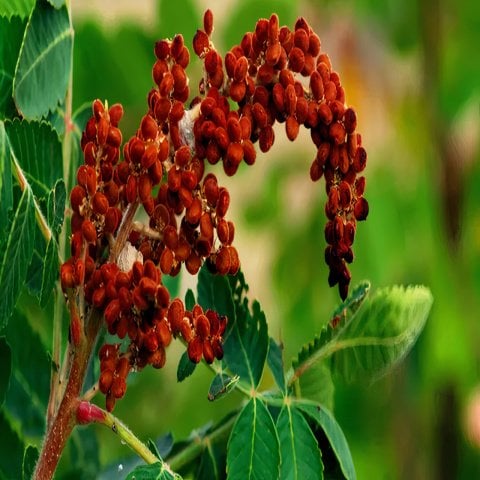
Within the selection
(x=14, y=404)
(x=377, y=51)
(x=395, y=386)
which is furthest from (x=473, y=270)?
(x=14, y=404)

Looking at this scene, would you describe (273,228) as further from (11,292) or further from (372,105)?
(11,292)

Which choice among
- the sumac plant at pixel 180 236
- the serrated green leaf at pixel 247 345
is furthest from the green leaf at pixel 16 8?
the serrated green leaf at pixel 247 345

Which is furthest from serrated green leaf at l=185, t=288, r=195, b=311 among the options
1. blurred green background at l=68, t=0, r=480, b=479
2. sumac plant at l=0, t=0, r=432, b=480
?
blurred green background at l=68, t=0, r=480, b=479

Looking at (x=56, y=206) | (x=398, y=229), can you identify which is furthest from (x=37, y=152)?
(x=398, y=229)

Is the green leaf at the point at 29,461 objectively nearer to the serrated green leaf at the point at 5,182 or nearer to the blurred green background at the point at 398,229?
the serrated green leaf at the point at 5,182

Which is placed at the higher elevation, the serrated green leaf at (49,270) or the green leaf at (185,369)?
the serrated green leaf at (49,270)

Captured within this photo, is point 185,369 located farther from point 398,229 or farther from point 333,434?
point 398,229

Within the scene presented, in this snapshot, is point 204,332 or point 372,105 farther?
point 372,105
